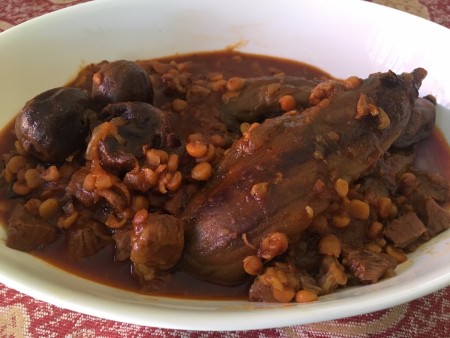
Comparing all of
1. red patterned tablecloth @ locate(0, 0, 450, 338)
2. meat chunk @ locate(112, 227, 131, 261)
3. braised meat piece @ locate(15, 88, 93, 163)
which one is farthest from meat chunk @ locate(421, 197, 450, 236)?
braised meat piece @ locate(15, 88, 93, 163)

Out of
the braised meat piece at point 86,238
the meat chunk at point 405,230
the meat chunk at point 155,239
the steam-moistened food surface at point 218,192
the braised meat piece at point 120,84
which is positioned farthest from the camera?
the braised meat piece at point 120,84

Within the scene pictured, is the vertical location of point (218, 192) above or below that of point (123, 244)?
above

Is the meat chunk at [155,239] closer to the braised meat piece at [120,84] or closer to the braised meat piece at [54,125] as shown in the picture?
the braised meat piece at [54,125]

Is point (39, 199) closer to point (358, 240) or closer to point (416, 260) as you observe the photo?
point (358, 240)

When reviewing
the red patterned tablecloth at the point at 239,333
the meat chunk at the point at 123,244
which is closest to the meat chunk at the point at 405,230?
the red patterned tablecloth at the point at 239,333

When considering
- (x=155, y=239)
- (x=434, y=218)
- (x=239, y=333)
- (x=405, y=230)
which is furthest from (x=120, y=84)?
(x=434, y=218)

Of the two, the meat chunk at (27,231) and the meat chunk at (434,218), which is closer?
the meat chunk at (27,231)

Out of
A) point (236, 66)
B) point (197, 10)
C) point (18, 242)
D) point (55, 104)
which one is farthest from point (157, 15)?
point (18, 242)

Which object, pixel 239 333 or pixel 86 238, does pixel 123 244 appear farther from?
pixel 239 333
